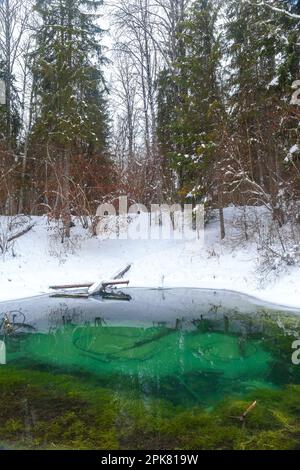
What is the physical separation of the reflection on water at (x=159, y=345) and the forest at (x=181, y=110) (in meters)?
3.59

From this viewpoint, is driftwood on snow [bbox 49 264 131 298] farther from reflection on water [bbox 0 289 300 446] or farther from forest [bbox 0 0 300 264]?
forest [bbox 0 0 300 264]

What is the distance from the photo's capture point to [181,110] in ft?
55.5

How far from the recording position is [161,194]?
19938mm

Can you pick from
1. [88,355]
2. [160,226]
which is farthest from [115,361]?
[160,226]

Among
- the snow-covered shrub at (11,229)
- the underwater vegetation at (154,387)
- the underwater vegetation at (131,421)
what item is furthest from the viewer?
the snow-covered shrub at (11,229)

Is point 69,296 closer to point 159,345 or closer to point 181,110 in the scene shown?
point 159,345

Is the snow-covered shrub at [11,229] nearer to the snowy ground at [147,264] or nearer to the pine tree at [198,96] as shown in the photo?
the snowy ground at [147,264]

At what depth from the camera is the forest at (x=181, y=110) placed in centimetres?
1434

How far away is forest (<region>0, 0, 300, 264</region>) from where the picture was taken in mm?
14344

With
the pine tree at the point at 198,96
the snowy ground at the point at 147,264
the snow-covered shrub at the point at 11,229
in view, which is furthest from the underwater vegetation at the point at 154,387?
the pine tree at the point at 198,96

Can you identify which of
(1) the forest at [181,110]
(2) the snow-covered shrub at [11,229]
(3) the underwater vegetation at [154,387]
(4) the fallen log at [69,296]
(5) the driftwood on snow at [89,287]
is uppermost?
(1) the forest at [181,110]

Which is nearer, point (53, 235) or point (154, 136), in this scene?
point (53, 235)

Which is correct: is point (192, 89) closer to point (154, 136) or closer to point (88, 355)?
point (154, 136)
